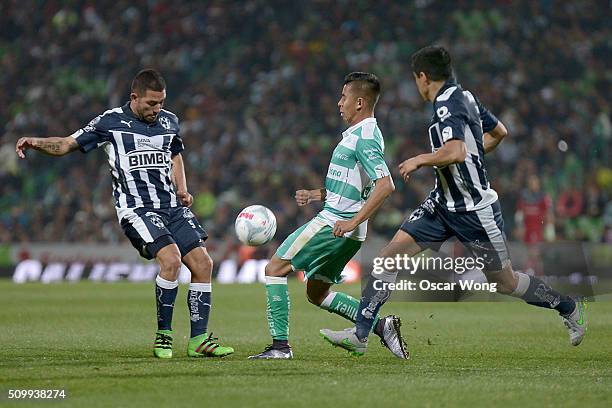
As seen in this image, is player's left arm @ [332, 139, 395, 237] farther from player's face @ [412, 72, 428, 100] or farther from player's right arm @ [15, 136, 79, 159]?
player's right arm @ [15, 136, 79, 159]

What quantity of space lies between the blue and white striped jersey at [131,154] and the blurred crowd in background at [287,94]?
12.1 meters

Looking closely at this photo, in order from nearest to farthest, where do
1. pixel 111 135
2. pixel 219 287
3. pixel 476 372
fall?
pixel 476 372 < pixel 111 135 < pixel 219 287

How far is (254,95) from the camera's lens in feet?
79.4

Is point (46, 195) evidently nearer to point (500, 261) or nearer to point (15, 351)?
point (15, 351)

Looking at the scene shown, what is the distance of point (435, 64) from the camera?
784 centimetres

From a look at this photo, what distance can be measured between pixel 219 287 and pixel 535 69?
9.02 m

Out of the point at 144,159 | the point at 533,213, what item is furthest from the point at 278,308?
the point at 533,213

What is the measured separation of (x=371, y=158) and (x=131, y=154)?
6.48ft

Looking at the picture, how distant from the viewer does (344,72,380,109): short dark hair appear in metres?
8.12

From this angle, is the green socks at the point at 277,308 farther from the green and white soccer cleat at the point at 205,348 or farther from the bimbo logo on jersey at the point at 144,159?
the bimbo logo on jersey at the point at 144,159

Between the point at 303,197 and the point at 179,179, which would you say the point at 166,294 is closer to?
the point at 179,179

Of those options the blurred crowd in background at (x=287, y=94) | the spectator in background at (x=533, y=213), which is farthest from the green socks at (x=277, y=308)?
the spectator in background at (x=533, y=213)

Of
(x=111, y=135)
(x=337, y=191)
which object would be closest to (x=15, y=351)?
(x=111, y=135)

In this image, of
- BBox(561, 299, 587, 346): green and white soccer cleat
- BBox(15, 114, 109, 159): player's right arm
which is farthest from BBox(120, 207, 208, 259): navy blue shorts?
BBox(561, 299, 587, 346): green and white soccer cleat
